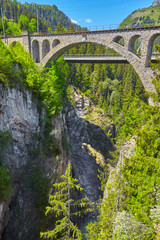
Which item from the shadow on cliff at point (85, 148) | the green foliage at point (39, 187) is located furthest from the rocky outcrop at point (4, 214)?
the shadow on cliff at point (85, 148)

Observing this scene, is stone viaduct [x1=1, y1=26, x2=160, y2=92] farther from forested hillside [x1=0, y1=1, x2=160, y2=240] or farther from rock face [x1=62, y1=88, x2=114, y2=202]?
rock face [x1=62, y1=88, x2=114, y2=202]

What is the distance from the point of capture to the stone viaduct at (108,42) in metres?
18.7

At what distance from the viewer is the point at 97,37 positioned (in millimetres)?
22422

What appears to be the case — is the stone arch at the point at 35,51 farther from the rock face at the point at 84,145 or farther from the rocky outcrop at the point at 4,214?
the rocky outcrop at the point at 4,214

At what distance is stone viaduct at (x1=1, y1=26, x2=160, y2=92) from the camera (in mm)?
18703

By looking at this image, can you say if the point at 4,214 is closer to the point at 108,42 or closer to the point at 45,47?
the point at 108,42

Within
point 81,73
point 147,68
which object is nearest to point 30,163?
point 147,68

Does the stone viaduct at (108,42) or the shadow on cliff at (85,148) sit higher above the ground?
the stone viaduct at (108,42)

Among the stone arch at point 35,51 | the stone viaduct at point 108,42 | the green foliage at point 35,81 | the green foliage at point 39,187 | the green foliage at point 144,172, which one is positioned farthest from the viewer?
the stone arch at point 35,51

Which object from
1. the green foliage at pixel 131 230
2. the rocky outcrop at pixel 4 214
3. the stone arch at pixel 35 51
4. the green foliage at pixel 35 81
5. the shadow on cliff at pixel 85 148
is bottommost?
the shadow on cliff at pixel 85 148

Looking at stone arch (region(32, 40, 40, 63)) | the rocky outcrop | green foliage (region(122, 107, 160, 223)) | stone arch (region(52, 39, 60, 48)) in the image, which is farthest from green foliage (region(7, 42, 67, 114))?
green foliage (region(122, 107, 160, 223))

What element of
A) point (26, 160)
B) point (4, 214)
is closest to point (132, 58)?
point (26, 160)

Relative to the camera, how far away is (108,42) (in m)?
21.6

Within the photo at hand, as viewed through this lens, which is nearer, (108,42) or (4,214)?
(4,214)
